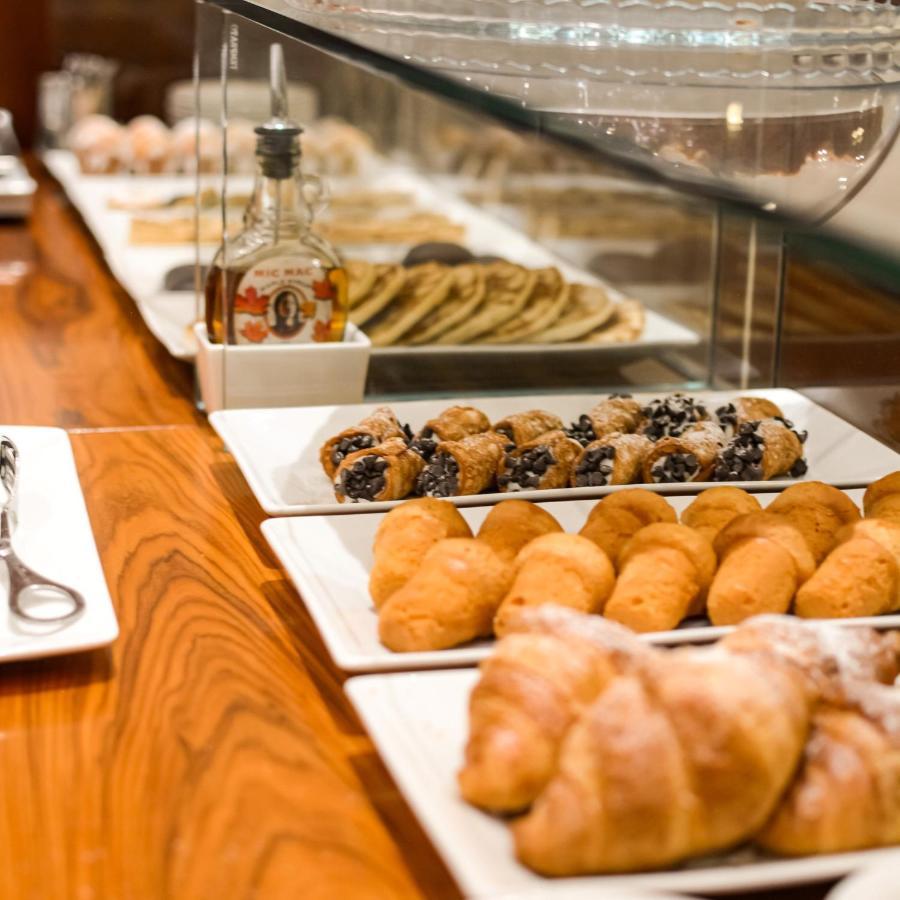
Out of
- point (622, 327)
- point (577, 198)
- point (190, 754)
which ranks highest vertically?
point (577, 198)

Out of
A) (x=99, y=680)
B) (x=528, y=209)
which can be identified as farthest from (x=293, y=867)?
(x=528, y=209)

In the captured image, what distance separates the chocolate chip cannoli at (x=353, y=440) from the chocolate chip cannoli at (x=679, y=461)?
0.70 ft

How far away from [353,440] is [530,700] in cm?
55

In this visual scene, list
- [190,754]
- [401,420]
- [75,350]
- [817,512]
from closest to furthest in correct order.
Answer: [190,754]
[817,512]
[401,420]
[75,350]

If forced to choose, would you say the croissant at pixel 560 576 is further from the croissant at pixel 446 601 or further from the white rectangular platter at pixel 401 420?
the white rectangular platter at pixel 401 420

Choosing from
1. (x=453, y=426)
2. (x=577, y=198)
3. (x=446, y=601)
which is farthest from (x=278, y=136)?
(x=577, y=198)

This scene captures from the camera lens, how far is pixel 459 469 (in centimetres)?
114

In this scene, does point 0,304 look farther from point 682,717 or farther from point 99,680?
point 682,717

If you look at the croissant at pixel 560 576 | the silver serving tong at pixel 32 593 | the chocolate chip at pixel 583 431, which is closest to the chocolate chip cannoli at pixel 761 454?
the chocolate chip at pixel 583 431

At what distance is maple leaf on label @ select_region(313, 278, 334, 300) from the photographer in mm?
1412

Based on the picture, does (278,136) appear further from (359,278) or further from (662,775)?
(662,775)

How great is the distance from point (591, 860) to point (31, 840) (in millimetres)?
280

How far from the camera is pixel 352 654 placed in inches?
32.9

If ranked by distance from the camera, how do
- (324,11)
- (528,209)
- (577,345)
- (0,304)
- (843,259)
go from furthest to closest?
(528,209)
(0,304)
(577,345)
(324,11)
(843,259)
